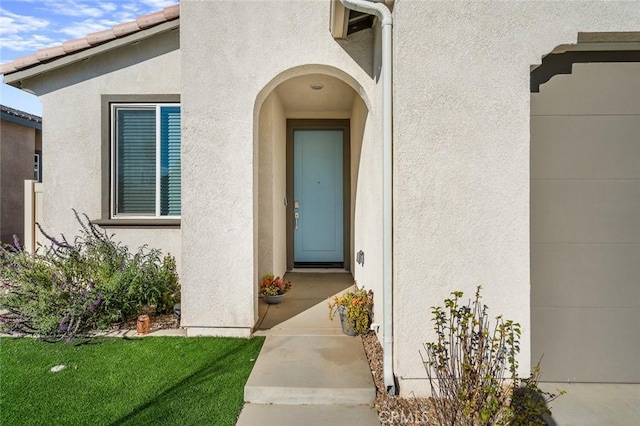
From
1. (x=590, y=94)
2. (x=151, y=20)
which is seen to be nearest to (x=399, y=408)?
(x=590, y=94)

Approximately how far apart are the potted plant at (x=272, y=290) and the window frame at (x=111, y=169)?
1802mm

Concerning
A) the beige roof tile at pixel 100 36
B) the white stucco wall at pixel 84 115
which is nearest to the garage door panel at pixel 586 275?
the white stucco wall at pixel 84 115

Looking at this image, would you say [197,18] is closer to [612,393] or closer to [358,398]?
[358,398]

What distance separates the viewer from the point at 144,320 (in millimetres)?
4777

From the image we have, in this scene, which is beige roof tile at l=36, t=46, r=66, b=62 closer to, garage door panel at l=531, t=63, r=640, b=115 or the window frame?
the window frame

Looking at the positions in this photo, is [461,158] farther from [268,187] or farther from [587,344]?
[268,187]

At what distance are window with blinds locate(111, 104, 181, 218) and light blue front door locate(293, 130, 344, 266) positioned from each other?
313 cm

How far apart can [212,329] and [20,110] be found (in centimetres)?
1339

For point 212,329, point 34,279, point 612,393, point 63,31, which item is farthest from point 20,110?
point 612,393

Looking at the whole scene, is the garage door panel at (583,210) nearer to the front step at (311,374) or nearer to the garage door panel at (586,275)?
the garage door panel at (586,275)

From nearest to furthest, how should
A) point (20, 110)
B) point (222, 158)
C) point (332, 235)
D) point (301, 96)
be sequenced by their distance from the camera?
point (222, 158) < point (301, 96) < point (332, 235) < point (20, 110)

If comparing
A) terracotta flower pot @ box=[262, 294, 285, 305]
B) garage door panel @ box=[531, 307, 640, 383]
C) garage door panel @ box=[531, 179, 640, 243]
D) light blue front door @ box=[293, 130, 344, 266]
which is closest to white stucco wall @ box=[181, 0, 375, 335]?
terracotta flower pot @ box=[262, 294, 285, 305]

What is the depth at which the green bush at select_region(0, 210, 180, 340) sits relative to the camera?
4.73 metres

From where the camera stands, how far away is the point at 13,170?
12203 millimetres
